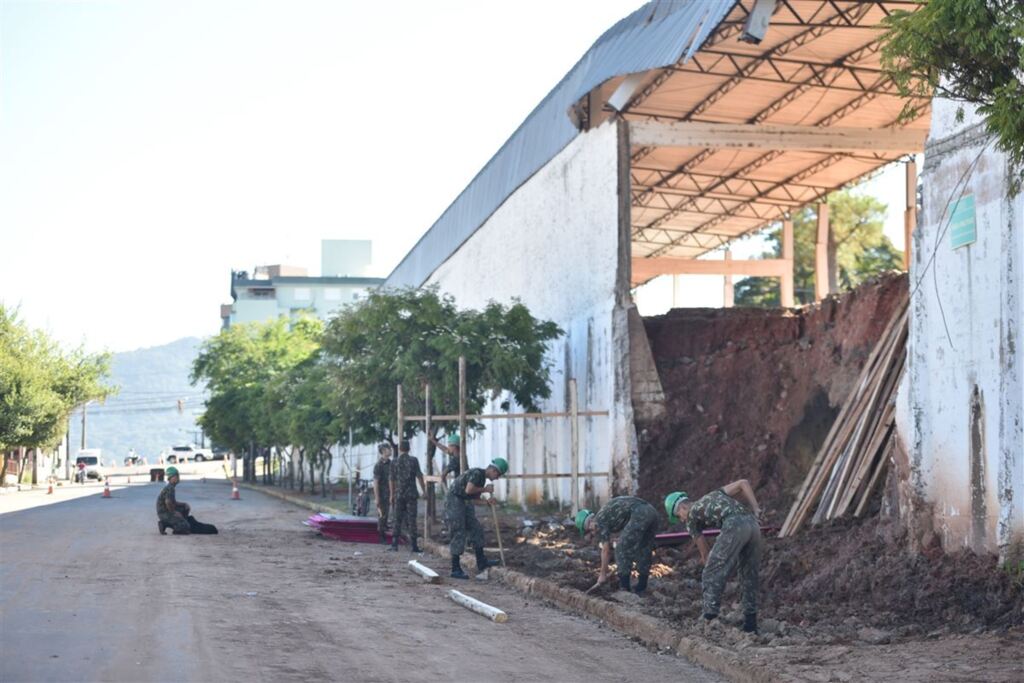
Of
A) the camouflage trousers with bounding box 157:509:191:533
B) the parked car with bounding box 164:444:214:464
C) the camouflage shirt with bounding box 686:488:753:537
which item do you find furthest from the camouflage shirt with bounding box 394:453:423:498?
the parked car with bounding box 164:444:214:464

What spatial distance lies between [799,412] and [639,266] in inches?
513

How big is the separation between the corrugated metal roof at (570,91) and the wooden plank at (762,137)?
168 centimetres

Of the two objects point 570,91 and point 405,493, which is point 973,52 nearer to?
point 405,493

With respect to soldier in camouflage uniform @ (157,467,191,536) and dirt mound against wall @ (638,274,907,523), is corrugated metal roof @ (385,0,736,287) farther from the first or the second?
soldier in camouflage uniform @ (157,467,191,536)

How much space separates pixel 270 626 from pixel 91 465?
69462 mm

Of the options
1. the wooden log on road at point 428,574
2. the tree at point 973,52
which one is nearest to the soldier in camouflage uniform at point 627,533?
the wooden log on road at point 428,574

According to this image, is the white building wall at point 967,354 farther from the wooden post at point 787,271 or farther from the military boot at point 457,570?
the wooden post at point 787,271

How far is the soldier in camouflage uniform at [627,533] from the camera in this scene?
13.5 m

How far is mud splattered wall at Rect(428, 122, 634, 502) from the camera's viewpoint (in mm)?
23219

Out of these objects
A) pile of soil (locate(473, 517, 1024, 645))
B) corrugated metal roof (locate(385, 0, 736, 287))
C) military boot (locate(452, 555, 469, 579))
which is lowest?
military boot (locate(452, 555, 469, 579))

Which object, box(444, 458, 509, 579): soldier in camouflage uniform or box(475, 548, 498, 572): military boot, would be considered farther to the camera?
box(475, 548, 498, 572): military boot

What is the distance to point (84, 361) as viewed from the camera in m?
59.5

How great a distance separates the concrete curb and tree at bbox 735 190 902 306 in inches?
1645

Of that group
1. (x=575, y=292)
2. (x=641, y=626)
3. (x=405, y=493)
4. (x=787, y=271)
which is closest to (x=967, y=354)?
(x=641, y=626)
